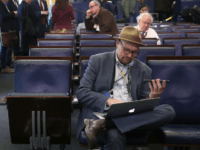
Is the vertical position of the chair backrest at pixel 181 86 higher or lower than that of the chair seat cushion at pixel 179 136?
higher

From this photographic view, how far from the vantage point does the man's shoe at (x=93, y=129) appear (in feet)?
5.32

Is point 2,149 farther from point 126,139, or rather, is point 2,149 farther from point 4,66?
point 4,66

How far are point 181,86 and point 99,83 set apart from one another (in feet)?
2.32

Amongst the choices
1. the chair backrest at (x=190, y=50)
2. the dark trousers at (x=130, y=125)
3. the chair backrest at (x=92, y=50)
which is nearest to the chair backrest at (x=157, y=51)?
the chair backrest at (x=190, y=50)

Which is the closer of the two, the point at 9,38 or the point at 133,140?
the point at 133,140

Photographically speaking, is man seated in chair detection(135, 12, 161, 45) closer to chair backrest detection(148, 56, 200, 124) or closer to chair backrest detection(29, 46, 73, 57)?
chair backrest detection(29, 46, 73, 57)

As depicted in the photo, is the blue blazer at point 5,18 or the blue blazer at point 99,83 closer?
the blue blazer at point 99,83

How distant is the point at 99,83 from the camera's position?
1909mm

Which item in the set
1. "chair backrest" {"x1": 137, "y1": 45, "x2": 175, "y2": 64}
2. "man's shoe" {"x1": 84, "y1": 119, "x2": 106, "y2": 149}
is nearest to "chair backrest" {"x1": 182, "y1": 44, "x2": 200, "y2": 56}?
"chair backrest" {"x1": 137, "y1": 45, "x2": 175, "y2": 64}

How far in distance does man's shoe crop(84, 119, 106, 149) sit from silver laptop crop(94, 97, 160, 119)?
69mm

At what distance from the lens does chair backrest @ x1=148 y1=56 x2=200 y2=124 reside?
212cm

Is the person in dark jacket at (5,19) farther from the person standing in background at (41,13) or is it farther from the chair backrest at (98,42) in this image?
the chair backrest at (98,42)

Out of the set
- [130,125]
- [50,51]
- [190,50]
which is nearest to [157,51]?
[190,50]

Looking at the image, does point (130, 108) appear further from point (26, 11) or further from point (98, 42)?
point (26, 11)
